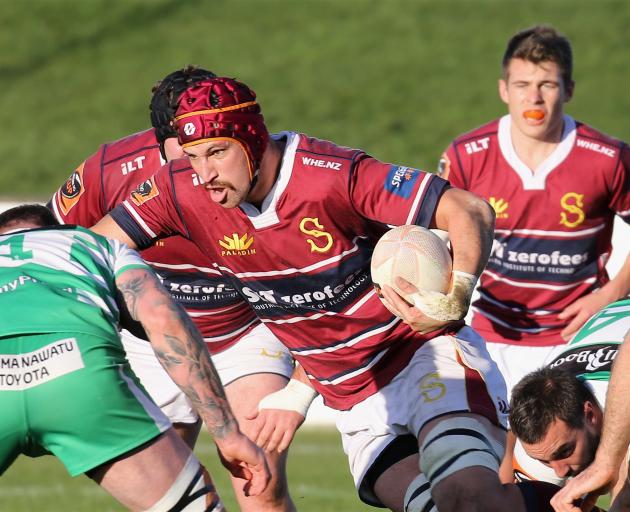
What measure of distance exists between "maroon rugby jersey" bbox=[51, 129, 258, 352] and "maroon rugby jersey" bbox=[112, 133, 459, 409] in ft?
2.72

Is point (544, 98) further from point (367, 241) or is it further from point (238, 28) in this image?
point (238, 28)

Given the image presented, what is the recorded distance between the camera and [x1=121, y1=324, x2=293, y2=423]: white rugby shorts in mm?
7105

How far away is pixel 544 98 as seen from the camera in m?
8.02

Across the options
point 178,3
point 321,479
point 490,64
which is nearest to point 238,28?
point 178,3

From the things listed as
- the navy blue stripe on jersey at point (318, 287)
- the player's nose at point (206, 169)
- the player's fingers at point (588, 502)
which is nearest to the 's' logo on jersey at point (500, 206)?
the navy blue stripe on jersey at point (318, 287)

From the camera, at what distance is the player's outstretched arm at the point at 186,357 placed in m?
4.66

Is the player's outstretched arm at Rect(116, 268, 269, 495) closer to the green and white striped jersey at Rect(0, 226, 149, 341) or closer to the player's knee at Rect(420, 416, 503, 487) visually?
the green and white striped jersey at Rect(0, 226, 149, 341)

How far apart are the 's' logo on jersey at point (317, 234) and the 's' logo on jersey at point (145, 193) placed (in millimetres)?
781

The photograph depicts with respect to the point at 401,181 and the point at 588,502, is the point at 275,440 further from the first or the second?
the point at 588,502

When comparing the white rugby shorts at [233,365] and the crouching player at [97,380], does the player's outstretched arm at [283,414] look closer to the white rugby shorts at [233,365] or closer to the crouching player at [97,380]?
the white rugby shorts at [233,365]

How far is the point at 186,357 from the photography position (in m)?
4.67

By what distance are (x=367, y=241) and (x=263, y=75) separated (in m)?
19.5

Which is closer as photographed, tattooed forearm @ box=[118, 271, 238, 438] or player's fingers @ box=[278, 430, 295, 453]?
tattooed forearm @ box=[118, 271, 238, 438]

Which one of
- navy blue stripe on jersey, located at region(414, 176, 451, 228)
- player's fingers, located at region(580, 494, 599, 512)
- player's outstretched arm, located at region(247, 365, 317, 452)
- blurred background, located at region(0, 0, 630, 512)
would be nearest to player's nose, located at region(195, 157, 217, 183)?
navy blue stripe on jersey, located at region(414, 176, 451, 228)
